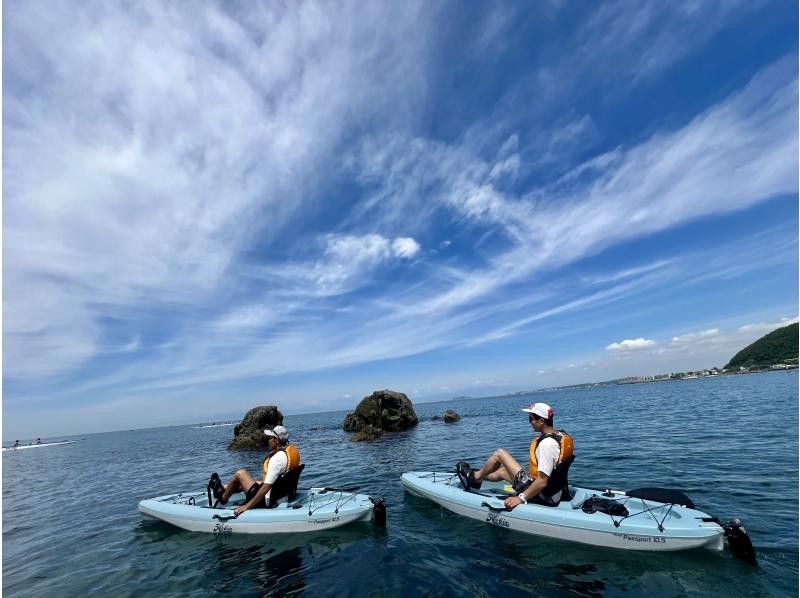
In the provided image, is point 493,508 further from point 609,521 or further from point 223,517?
point 223,517

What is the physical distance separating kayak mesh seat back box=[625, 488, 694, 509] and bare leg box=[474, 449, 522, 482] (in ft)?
8.92

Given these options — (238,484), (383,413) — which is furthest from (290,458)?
(383,413)

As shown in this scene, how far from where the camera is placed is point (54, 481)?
26.8 m

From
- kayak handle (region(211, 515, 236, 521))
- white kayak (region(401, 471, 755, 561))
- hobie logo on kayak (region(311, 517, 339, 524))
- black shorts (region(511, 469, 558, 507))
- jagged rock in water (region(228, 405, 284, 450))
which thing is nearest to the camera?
white kayak (region(401, 471, 755, 561))

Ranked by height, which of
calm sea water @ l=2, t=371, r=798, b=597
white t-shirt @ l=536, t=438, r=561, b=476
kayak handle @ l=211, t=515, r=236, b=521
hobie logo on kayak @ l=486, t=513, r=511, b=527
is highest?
white t-shirt @ l=536, t=438, r=561, b=476

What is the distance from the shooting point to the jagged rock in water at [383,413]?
4131 cm

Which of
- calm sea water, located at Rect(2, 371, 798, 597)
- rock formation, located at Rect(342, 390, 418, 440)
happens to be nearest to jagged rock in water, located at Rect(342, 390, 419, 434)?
rock formation, located at Rect(342, 390, 418, 440)

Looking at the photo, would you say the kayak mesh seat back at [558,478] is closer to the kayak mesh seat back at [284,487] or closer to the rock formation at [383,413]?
the kayak mesh seat back at [284,487]

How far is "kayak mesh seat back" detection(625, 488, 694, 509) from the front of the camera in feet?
26.8

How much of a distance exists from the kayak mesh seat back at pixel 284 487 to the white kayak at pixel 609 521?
15.4 feet

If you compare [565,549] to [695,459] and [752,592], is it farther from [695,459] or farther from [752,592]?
[695,459]

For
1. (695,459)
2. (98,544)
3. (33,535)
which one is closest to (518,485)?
(695,459)

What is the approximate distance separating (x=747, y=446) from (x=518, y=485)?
13561mm

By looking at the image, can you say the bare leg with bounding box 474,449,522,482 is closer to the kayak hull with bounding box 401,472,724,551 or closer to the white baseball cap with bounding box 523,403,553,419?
the kayak hull with bounding box 401,472,724,551
